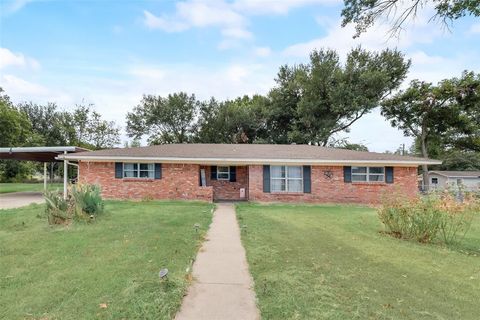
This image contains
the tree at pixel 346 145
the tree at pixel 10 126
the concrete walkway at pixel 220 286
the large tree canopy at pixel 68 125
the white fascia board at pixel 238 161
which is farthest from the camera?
the large tree canopy at pixel 68 125

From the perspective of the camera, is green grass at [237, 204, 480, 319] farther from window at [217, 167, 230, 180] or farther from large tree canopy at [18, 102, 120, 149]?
large tree canopy at [18, 102, 120, 149]

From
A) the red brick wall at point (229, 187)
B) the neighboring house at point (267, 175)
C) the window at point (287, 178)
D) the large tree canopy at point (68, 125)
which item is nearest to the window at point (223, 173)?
the red brick wall at point (229, 187)

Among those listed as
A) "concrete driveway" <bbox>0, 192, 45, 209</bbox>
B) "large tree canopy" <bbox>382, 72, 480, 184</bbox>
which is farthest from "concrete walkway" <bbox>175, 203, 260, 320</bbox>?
"large tree canopy" <bbox>382, 72, 480, 184</bbox>

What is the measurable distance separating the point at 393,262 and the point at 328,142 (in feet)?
91.5

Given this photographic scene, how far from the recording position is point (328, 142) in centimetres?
3288

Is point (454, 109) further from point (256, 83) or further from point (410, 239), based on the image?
point (410, 239)

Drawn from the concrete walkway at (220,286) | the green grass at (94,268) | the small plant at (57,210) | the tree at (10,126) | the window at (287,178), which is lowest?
the concrete walkway at (220,286)

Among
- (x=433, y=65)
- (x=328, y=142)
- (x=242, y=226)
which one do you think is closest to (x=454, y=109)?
(x=328, y=142)

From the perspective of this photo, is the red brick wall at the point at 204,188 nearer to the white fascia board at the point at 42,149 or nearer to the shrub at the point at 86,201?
the white fascia board at the point at 42,149

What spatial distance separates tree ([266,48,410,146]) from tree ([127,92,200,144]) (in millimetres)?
11723

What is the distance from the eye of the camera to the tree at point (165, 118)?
39469mm

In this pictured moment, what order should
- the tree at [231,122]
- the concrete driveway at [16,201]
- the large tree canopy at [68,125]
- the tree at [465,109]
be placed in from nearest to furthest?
1. the concrete driveway at [16,201]
2. the tree at [465,109]
3. the tree at [231,122]
4. the large tree canopy at [68,125]

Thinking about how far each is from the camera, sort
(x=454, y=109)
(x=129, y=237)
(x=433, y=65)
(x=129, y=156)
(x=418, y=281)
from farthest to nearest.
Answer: (x=454, y=109)
(x=129, y=156)
(x=433, y=65)
(x=129, y=237)
(x=418, y=281)

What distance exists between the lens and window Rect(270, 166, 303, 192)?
16.3m
